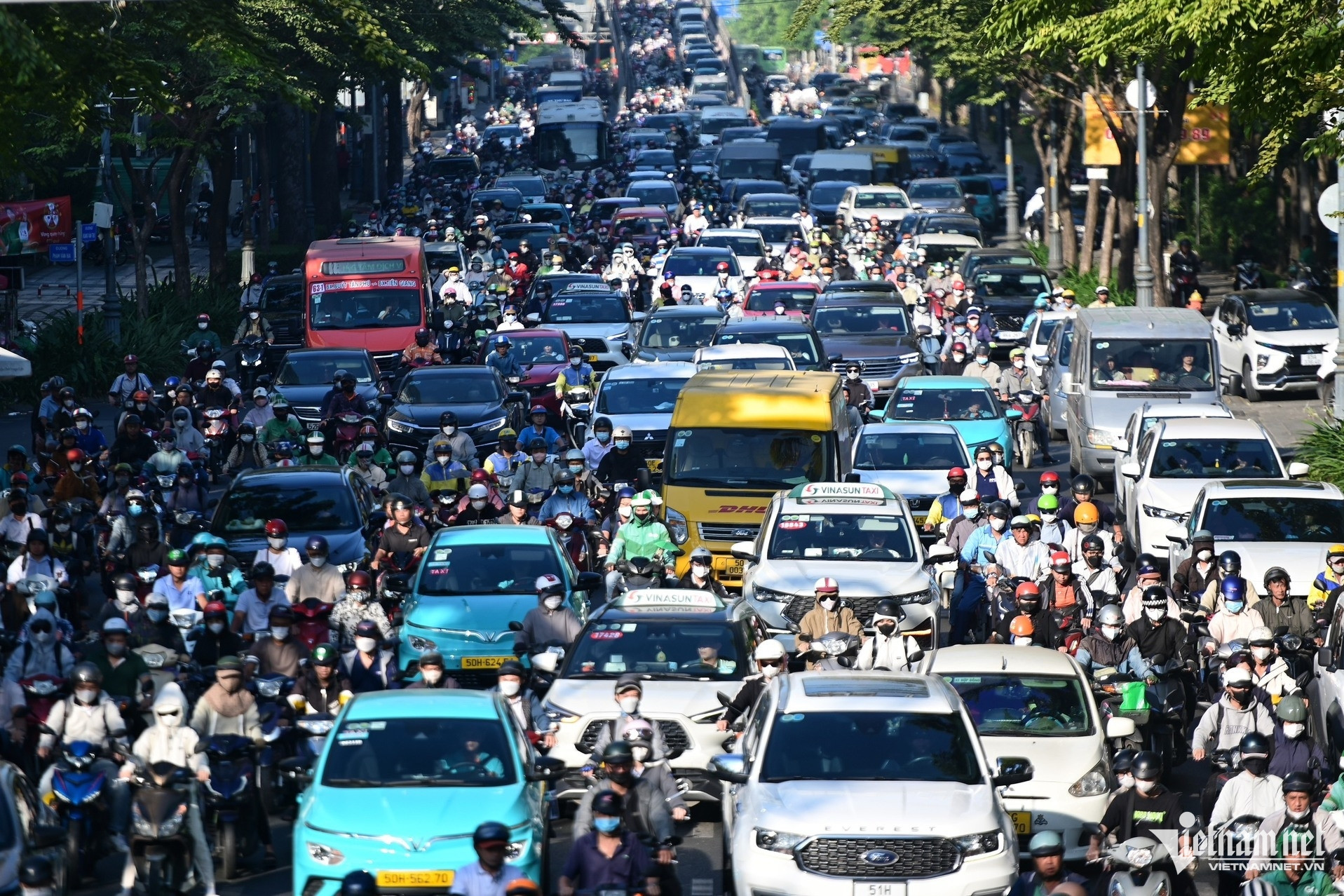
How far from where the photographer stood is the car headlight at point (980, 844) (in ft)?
40.2

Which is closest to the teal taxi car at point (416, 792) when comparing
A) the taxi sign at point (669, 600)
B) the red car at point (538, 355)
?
the taxi sign at point (669, 600)

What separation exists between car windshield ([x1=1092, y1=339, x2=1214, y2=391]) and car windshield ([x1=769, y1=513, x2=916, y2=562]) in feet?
29.9

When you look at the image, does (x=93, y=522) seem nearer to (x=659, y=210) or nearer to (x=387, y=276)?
(x=387, y=276)

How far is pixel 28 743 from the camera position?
15.4 metres

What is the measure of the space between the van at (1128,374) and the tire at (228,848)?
16081 millimetres

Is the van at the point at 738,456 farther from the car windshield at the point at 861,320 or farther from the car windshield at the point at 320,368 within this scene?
the car windshield at the point at 861,320

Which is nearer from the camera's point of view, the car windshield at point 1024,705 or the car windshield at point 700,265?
the car windshield at point 1024,705

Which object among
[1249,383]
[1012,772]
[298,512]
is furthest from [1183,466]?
[1249,383]

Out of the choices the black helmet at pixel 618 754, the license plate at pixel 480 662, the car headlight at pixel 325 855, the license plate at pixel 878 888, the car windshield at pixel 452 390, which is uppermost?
the black helmet at pixel 618 754

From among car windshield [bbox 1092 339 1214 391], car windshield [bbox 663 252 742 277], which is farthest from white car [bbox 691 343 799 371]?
car windshield [bbox 663 252 742 277]

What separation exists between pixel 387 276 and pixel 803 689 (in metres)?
24.3

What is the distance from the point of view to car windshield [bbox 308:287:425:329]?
3684 centimetres

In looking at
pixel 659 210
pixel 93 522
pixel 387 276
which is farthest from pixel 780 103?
pixel 93 522

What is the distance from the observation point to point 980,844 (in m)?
12.3
